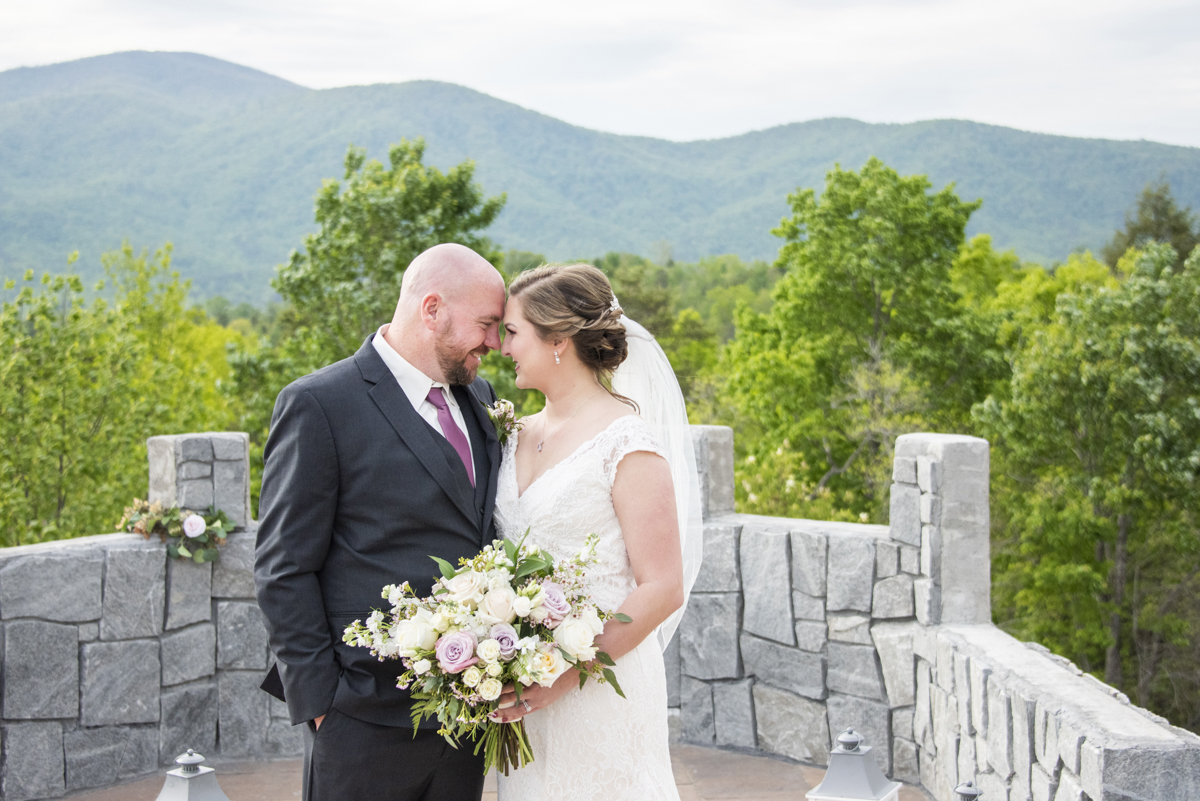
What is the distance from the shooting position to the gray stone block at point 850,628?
437 cm

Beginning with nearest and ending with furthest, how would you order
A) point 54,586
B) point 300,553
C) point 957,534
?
point 300,553
point 957,534
point 54,586

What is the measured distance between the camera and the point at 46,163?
357ft

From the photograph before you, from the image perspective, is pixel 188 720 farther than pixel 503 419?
Yes

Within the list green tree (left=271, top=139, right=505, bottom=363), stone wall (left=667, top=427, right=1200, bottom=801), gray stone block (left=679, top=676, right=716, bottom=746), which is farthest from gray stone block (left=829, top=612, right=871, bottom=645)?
green tree (left=271, top=139, right=505, bottom=363)

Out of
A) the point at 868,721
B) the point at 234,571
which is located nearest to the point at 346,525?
the point at 234,571

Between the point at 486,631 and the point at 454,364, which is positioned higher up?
the point at 454,364

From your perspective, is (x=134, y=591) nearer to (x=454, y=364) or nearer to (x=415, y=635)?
(x=454, y=364)

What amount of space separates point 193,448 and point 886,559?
3.27m

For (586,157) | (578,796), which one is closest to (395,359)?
(578,796)

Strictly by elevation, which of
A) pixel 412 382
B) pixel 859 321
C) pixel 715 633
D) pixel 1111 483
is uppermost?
pixel 859 321

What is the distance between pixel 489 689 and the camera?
194cm

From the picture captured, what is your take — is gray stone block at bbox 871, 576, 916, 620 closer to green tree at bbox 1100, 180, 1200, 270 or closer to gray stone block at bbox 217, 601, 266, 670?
gray stone block at bbox 217, 601, 266, 670

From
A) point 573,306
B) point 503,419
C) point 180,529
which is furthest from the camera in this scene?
point 180,529

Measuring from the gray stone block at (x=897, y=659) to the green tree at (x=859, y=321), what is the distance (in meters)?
17.1
